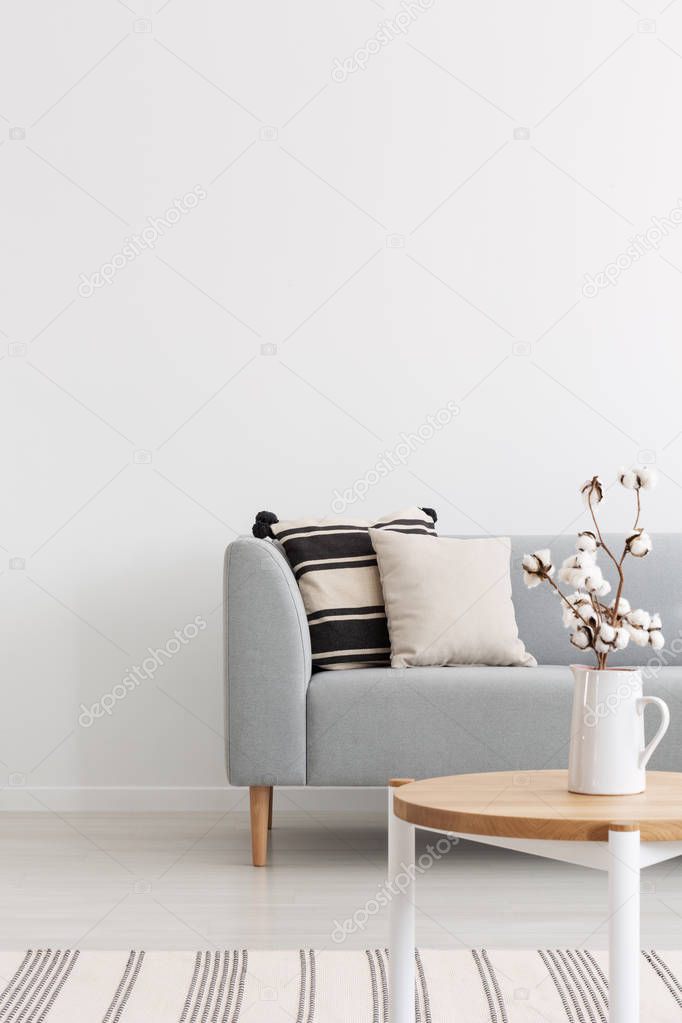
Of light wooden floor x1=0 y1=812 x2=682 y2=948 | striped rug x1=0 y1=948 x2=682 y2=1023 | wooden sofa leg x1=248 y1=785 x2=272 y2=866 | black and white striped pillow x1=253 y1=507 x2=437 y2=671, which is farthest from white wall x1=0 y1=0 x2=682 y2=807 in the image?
striped rug x1=0 y1=948 x2=682 y2=1023

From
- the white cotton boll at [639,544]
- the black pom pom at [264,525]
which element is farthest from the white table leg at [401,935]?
the black pom pom at [264,525]

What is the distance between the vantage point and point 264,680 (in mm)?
2832

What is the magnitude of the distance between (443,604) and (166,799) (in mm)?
1149

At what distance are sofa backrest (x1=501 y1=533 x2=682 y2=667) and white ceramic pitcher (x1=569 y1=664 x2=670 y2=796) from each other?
1641 mm

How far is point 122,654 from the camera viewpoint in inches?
142

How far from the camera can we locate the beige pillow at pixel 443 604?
3041mm

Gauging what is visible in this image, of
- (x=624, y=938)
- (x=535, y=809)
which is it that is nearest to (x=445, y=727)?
(x=535, y=809)

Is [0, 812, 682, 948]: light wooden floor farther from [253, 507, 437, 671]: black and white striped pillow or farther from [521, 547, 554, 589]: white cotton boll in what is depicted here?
[521, 547, 554, 589]: white cotton boll

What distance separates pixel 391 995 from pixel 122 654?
2.16m

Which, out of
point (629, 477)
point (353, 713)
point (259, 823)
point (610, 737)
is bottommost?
point (259, 823)

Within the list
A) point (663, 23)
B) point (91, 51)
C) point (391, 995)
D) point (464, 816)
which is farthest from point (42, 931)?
point (663, 23)

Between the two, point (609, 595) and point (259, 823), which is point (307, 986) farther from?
point (609, 595)

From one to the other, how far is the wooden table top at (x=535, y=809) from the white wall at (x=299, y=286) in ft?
6.62

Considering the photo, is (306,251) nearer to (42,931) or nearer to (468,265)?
(468,265)
